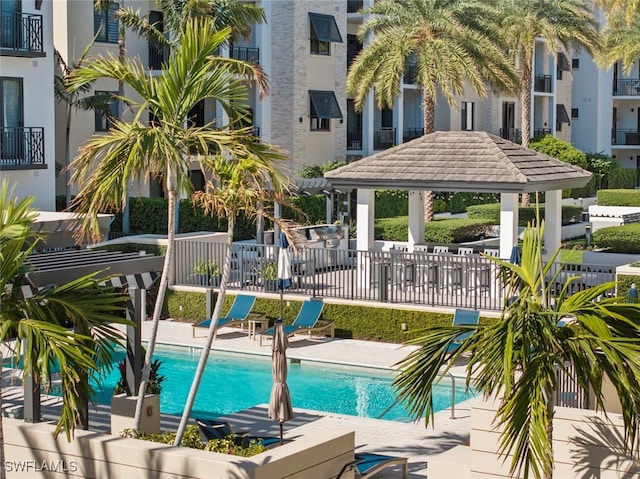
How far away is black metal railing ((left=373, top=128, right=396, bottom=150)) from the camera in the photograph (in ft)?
166

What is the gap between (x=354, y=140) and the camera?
166 ft

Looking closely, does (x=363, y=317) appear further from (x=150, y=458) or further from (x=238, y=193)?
(x=150, y=458)

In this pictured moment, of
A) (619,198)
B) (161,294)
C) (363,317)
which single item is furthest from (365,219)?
(619,198)

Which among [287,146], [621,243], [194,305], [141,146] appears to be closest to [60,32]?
[287,146]

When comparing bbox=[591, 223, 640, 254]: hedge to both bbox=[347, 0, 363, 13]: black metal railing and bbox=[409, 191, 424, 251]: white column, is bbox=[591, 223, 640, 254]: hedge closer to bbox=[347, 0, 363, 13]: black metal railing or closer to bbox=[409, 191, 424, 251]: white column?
bbox=[409, 191, 424, 251]: white column

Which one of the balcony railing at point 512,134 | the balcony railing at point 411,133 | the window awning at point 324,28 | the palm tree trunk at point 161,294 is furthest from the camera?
the balcony railing at point 512,134

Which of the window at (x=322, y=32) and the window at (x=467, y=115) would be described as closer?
the window at (x=322, y=32)

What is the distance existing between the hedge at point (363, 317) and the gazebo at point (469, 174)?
304 cm

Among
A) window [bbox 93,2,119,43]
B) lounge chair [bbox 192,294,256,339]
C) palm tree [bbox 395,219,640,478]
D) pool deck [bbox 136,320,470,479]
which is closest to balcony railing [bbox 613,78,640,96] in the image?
window [bbox 93,2,119,43]

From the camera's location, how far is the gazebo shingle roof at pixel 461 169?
25.4 meters

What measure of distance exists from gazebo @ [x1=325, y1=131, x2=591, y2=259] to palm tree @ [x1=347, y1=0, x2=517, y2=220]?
364 inches

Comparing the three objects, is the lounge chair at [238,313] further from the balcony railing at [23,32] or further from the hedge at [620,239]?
the hedge at [620,239]

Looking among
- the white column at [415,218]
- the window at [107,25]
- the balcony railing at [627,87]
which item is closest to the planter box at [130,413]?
the white column at [415,218]

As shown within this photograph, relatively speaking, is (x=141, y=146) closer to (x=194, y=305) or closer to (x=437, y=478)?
(x=437, y=478)
